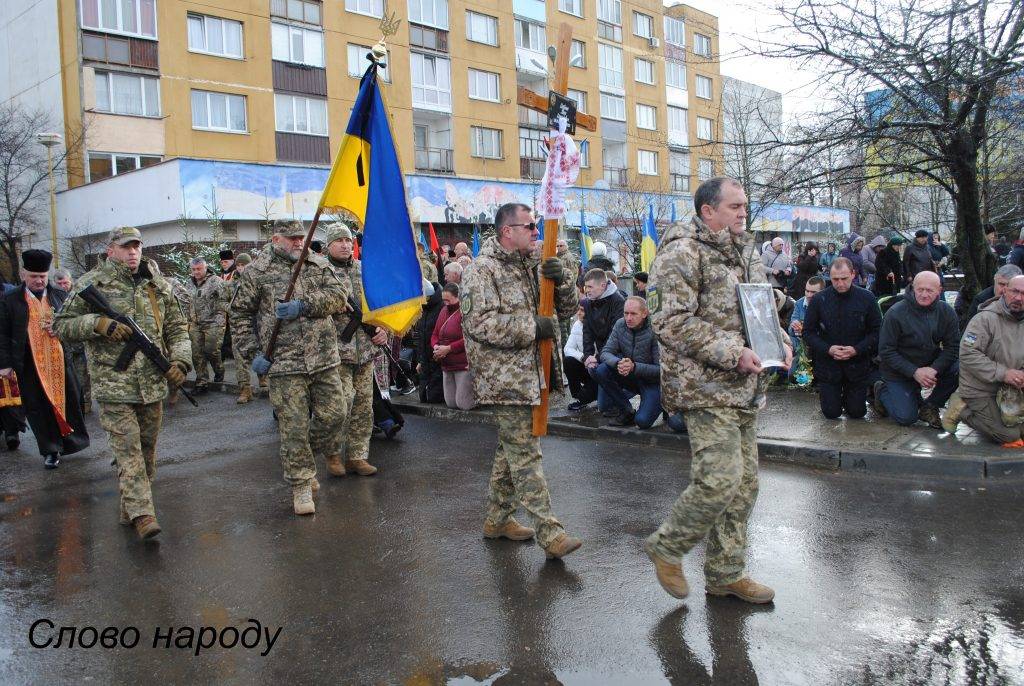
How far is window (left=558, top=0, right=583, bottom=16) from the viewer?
41.3 metres

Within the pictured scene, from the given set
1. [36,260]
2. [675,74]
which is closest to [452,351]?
[36,260]

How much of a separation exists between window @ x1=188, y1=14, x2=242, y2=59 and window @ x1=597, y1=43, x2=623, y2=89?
65.3ft

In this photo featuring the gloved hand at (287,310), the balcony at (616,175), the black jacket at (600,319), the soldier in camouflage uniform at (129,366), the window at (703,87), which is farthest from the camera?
the window at (703,87)

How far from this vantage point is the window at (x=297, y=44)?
3083 centimetres

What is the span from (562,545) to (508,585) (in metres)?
0.43

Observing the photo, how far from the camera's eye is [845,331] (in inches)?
340

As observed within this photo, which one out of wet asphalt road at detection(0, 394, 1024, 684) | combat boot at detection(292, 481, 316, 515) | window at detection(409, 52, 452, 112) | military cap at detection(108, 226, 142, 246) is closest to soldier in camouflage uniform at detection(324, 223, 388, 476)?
wet asphalt road at detection(0, 394, 1024, 684)

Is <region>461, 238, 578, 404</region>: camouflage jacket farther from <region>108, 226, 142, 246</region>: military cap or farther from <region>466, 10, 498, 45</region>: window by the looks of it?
<region>466, 10, 498, 45</region>: window

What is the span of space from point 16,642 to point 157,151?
91.8ft

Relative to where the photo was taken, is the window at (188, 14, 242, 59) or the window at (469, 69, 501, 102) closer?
the window at (188, 14, 242, 59)

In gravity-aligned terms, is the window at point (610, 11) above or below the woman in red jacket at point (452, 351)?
above

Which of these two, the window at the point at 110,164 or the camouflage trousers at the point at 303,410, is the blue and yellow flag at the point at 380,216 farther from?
the window at the point at 110,164

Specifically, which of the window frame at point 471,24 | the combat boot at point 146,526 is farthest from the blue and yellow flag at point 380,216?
the window frame at point 471,24

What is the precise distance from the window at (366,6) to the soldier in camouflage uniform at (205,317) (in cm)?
2242
